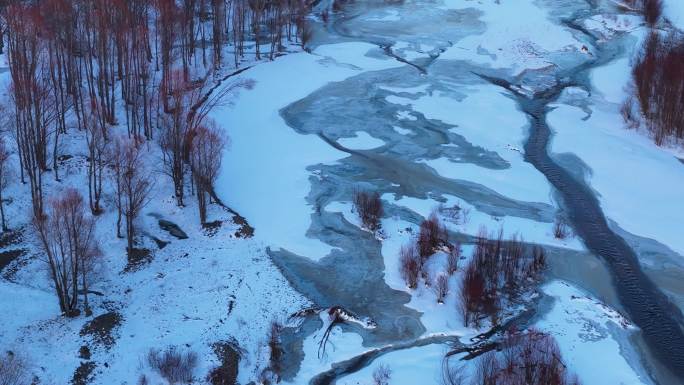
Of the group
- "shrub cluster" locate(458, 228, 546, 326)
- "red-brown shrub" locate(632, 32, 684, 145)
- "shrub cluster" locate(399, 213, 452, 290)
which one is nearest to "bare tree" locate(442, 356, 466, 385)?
"shrub cluster" locate(458, 228, 546, 326)

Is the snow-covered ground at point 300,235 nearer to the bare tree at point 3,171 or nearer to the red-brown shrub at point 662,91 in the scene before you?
the bare tree at point 3,171

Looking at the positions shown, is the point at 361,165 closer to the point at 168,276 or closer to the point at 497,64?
the point at 168,276

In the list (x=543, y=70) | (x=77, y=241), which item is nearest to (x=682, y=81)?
(x=543, y=70)

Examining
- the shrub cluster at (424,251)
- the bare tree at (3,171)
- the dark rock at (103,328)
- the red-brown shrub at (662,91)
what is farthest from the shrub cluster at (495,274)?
the bare tree at (3,171)

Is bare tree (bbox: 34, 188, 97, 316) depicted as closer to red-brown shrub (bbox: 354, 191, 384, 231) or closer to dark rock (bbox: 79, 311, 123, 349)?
dark rock (bbox: 79, 311, 123, 349)

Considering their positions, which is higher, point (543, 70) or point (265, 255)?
point (543, 70)

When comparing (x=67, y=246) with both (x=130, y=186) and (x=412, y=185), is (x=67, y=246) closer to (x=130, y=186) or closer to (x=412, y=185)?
(x=130, y=186)

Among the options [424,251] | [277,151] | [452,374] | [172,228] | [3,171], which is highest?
[3,171]

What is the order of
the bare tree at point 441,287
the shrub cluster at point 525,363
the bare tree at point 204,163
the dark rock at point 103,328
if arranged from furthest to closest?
the bare tree at point 204,163 < the bare tree at point 441,287 < the dark rock at point 103,328 < the shrub cluster at point 525,363

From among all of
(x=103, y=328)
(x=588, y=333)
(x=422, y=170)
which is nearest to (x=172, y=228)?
(x=103, y=328)
